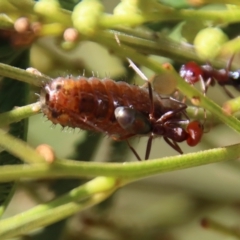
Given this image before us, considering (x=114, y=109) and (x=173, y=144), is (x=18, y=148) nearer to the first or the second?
(x=114, y=109)

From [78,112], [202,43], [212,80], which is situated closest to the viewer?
[202,43]

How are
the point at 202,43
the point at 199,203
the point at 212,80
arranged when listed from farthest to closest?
the point at 199,203
the point at 212,80
the point at 202,43

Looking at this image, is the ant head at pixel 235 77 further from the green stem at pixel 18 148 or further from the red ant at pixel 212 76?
the green stem at pixel 18 148

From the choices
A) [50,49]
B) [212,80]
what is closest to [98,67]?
[50,49]

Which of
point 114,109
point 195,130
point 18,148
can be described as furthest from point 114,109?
point 18,148

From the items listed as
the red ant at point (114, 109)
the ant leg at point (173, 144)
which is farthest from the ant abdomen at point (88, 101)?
the ant leg at point (173, 144)

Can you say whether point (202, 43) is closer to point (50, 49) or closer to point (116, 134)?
point (116, 134)

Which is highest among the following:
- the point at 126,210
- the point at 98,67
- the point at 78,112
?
the point at 78,112
